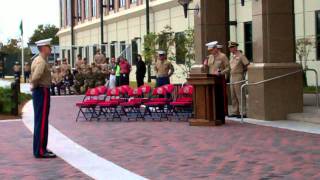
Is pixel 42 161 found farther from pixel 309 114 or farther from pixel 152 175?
pixel 309 114

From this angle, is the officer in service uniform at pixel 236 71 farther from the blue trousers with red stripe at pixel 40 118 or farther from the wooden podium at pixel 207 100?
the blue trousers with red stripe at pixel 40 118

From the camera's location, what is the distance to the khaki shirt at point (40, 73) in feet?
33.7

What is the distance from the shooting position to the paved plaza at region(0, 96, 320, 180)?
8.61 m

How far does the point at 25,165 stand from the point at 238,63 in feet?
24.5

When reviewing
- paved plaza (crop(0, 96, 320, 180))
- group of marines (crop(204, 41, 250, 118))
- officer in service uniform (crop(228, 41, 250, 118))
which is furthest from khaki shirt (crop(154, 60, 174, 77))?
paved plaza (crop(0, 96, 320, 180))

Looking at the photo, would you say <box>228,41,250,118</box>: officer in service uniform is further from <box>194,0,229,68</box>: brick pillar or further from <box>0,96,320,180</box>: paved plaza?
<box>194,0,229,68</box>: brick pillar

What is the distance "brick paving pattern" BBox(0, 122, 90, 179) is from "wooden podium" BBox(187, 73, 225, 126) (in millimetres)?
3758

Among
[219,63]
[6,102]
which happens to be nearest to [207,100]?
[219,63]

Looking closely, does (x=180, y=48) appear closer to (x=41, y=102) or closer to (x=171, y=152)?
(x=171, y=152)

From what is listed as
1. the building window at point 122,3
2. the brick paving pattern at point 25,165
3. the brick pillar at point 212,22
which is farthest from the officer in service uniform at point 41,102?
the building window at point 122,3

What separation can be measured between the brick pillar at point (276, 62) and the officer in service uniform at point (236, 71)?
19.4 inches

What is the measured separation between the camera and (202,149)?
10.6 meters

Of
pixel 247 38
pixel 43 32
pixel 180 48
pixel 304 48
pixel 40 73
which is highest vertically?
pixel 43 32

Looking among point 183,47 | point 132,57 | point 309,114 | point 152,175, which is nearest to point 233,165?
point 152,175
